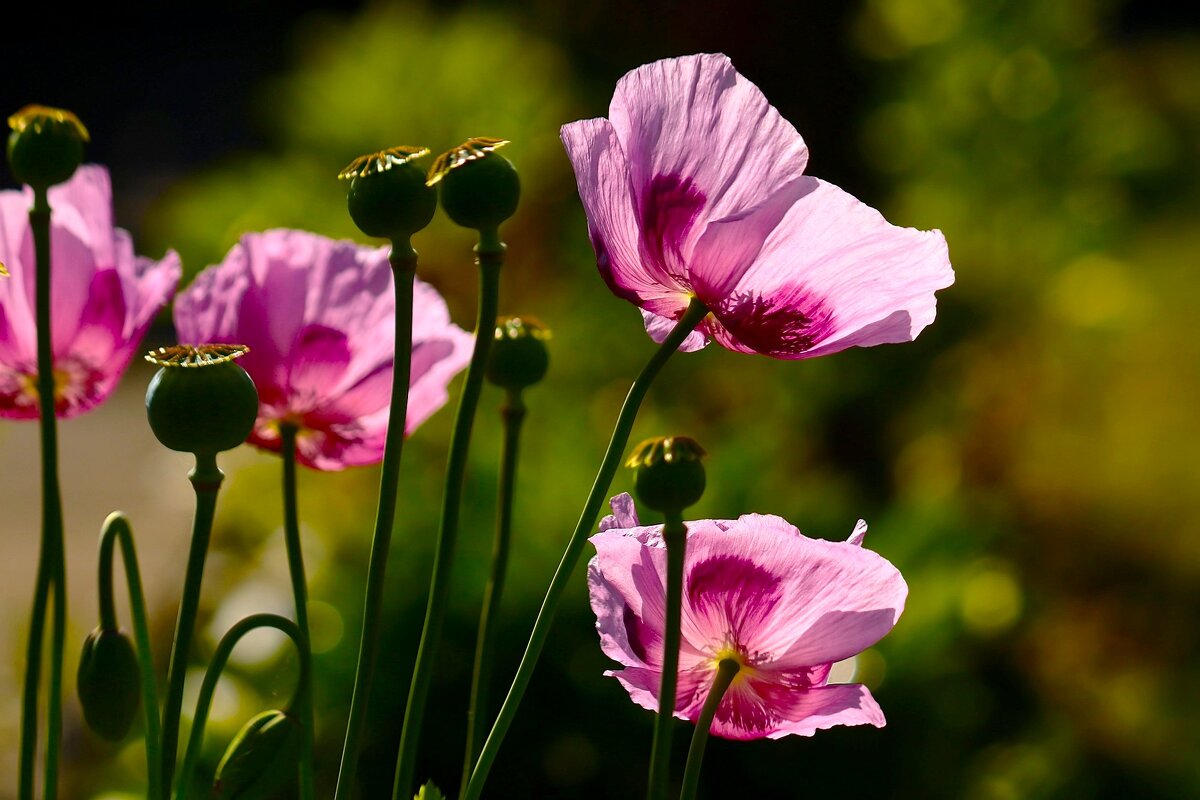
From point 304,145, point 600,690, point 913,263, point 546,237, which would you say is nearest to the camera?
point 913,263

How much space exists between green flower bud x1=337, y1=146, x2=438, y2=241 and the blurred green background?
2.40 feet

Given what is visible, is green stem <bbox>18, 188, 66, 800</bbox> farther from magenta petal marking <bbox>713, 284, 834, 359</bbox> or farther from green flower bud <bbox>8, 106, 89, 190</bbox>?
magenta petal marking <bbox>713, 284, 834, 359</bbox>

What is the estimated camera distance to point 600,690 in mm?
→ 964

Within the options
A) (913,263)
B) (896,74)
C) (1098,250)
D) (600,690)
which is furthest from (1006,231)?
(913,263)

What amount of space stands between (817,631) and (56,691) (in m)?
0.18

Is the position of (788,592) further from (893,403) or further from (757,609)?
(893,403)

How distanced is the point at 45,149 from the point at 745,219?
15 centimetres

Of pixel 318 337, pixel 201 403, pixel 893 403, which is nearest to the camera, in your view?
pixel 201 403

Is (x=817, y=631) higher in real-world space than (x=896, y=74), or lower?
lower

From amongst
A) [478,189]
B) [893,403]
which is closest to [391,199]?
[478,189]

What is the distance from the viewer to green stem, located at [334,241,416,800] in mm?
278

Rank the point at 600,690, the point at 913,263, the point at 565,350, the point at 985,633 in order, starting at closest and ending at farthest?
the point at 913,263
the point at 600,690
the point at 985,633
the point at 565,350

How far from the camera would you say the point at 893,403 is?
1770mm

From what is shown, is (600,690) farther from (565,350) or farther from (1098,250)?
(1098,250)
